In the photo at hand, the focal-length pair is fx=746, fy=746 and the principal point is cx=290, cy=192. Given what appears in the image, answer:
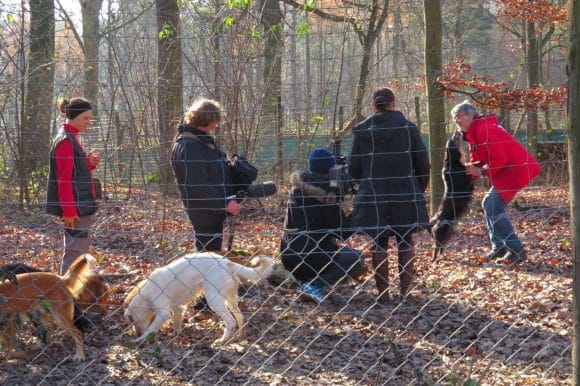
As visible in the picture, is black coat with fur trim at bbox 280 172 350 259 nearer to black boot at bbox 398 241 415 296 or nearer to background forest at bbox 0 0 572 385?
background forest at bbox 0 0 572 385

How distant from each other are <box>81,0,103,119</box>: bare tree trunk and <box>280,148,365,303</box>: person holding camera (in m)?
2.20

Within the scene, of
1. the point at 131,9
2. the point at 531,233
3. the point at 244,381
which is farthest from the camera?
the point at 131,9

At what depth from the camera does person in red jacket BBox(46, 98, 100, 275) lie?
5598 mm

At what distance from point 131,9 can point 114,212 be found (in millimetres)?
5864

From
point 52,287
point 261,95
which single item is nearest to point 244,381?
point 52,287

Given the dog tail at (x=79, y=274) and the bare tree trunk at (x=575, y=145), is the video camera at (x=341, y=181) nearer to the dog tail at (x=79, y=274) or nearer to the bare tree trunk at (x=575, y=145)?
the dog tail at (x=79, y=274)

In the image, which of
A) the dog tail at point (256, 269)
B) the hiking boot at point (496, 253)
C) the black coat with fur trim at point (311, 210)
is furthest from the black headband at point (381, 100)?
the hiking boot at point (496, 253)

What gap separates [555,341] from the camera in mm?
4852

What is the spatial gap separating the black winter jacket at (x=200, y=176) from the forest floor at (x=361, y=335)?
0.36m

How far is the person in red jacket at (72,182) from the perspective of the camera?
5.60 m

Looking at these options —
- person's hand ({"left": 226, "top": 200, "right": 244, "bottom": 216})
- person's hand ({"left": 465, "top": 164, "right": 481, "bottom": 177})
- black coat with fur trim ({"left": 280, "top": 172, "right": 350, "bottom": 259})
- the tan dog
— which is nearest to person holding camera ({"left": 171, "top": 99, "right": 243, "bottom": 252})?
person's hand ({"left": 226, "top": 200, "right": 244, "bottom": 216})

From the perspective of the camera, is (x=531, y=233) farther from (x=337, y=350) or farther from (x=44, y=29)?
(x=44, y=29)

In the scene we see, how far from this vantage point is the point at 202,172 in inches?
218

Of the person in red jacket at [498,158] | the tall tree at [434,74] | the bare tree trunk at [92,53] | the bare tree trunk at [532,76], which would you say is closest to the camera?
the person in red jacket at [498,158]
